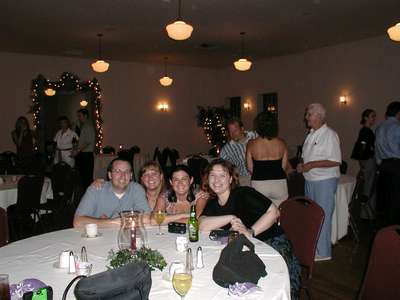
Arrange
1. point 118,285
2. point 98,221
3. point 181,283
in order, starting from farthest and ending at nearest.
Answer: point 98,221
point 181,283
point 118,285

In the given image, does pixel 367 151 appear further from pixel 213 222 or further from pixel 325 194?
pixel 213 222

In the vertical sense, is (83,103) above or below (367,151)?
above

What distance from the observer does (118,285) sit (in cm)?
117

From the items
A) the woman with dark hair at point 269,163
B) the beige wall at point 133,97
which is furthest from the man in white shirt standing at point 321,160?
the beige wall at point 133,97

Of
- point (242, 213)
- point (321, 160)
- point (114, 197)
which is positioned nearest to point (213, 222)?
point (242, 213)

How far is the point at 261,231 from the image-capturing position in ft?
8.93

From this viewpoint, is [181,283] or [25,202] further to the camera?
[25,202]

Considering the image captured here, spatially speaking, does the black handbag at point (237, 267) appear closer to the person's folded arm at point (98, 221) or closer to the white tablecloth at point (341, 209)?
the person's folded arm at point (98, 221)

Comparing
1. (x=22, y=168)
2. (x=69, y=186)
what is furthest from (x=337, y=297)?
(x=22, y=168)

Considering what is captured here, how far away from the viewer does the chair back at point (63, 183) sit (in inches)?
230

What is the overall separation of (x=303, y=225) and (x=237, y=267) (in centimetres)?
123

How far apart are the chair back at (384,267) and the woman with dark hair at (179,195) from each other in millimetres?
1422

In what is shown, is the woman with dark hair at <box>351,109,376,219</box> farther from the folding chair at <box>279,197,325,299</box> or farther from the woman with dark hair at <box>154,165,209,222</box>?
the woman with dark hair at <box>154,165,209,222</box>

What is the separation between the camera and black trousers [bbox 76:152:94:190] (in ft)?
30.0
